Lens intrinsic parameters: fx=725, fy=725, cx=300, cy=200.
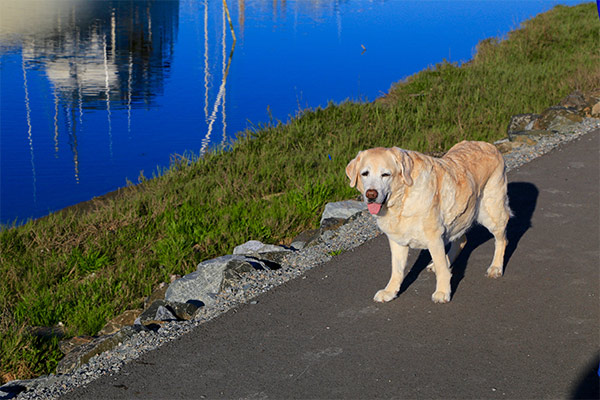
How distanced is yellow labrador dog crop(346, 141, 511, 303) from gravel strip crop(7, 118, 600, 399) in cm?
111

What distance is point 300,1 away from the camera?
6347cm

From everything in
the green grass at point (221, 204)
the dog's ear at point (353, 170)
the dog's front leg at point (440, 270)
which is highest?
the dog's ear at point (353, 170)

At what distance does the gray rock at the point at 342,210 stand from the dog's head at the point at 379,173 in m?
3.03

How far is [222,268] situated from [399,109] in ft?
33.8

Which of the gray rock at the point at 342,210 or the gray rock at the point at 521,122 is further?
the gray rock at the point at 521,122

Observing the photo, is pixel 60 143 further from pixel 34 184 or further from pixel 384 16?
pixel 384 16

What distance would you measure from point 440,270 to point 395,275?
15.0 inches

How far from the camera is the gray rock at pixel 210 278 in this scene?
22.2ft

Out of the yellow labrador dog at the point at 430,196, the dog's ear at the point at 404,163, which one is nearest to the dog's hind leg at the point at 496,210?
the yellow labrador dog at the point at 430,196

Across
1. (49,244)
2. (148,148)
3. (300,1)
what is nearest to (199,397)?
(49,244)

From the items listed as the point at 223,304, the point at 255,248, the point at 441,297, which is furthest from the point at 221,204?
the point at 441,297

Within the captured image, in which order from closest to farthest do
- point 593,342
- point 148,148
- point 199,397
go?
point 199,397 → point 593,342 → point 148,148

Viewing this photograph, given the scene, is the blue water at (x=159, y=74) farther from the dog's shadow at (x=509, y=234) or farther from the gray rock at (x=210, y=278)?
the dog's shadow at (x=509, y=234)

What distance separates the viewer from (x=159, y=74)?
2970 cm
